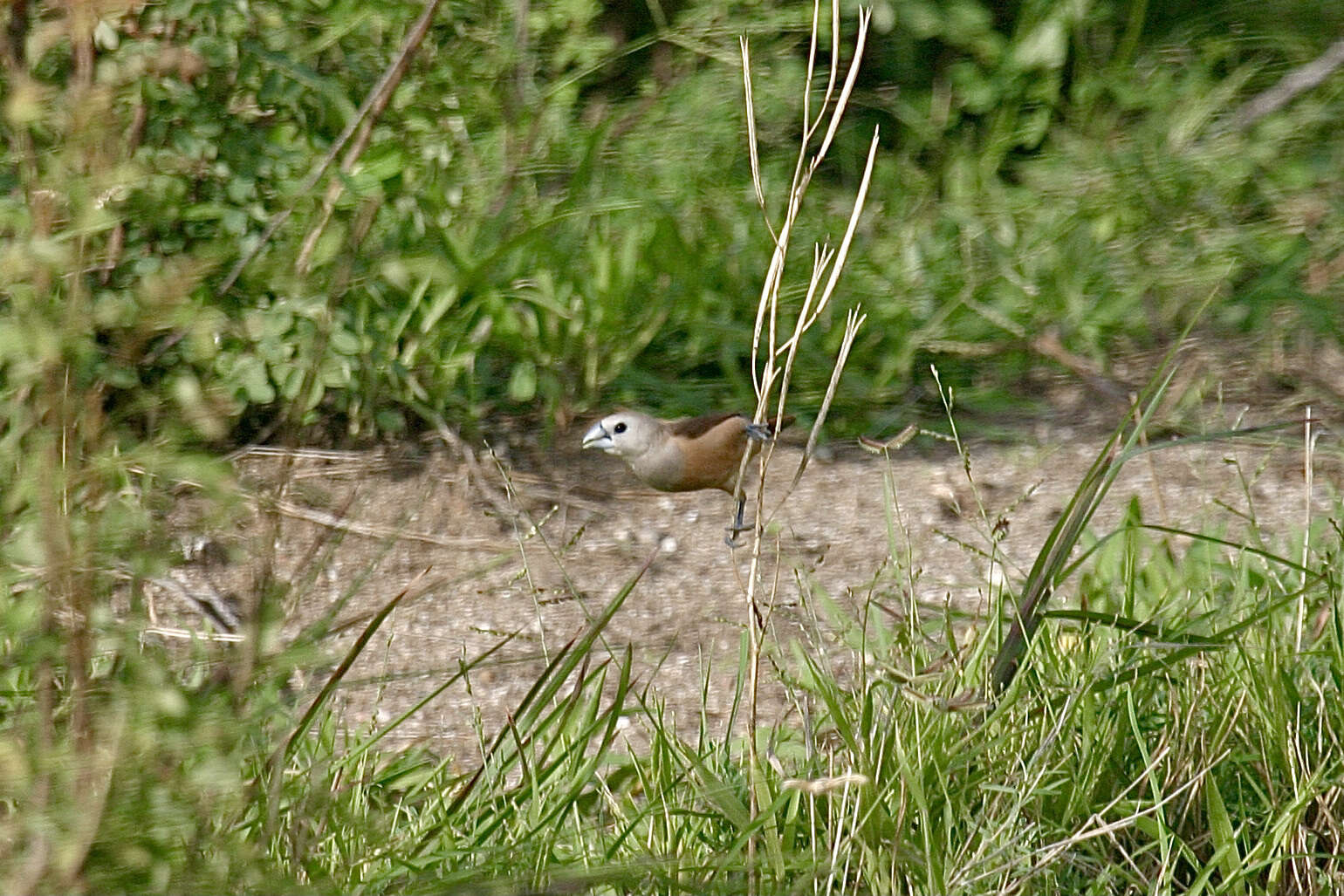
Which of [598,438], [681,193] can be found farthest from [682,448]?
[681,193]

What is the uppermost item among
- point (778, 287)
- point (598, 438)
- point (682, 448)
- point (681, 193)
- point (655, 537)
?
point (778, 287)

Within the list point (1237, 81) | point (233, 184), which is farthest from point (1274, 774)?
point (1237, 81)

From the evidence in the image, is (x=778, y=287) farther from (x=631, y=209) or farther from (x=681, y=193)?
(x=681, y=193)

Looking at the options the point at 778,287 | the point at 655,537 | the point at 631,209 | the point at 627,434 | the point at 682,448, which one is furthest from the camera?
the point at 631,209

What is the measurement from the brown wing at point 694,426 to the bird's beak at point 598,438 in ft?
0.52

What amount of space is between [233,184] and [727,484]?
124 centimetres

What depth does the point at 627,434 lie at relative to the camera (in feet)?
12.5

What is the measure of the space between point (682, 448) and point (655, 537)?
0.34 meters

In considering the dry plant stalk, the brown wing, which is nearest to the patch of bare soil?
the brown wing

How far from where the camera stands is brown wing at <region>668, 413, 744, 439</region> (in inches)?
147

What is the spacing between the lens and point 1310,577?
2832 millimetres

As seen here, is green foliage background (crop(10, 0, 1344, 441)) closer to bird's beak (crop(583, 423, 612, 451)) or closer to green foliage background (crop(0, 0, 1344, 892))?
green foliage background (crop(0, 0, 1344, 892))

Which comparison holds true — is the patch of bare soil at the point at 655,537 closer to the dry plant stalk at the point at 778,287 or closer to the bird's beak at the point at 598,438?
the bird's beak at the point at 598,438

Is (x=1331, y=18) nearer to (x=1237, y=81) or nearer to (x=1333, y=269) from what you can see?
(x=1237, y=81)
